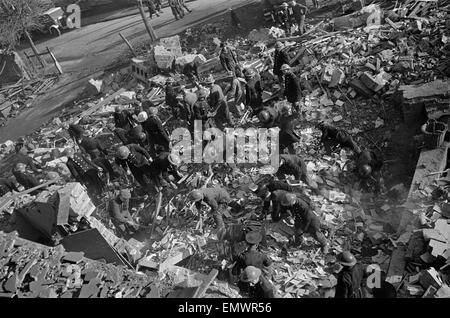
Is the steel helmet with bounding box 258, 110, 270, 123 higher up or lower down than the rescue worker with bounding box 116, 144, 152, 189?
higher up

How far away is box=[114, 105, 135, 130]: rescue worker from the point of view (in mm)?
12633

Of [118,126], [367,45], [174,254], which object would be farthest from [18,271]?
[367,45]

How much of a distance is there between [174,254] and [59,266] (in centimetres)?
233

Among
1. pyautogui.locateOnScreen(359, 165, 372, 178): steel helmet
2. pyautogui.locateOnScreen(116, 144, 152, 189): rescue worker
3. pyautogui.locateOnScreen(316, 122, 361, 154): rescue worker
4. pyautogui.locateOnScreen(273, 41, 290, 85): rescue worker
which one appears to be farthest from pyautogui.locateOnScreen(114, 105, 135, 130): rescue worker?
pyautogui.locateOnScreen(359, 165, 372, 178): steel helmet

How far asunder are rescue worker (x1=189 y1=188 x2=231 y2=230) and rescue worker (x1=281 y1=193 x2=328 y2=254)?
1506mm

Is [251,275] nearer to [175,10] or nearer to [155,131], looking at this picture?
[155,131]

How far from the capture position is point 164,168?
10.4 meters

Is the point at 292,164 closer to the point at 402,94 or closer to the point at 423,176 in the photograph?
the point at 423,176

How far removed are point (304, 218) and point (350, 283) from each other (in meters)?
1.80

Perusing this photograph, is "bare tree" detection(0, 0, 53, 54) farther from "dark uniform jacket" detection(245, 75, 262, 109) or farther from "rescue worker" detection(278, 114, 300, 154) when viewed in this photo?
"rescue worker" detection(278, 114, 300, 154)

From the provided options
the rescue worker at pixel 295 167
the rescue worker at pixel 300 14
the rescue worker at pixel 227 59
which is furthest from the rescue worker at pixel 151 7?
the rescue worker at pixel 295 167

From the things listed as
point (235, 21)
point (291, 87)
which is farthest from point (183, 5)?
point (291, 87)

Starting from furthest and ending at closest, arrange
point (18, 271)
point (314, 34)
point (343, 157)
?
point (314, 34), point (343, 157), point (18, 271)

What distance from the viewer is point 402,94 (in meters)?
10.4
